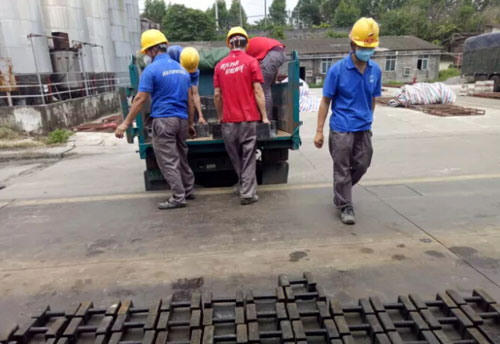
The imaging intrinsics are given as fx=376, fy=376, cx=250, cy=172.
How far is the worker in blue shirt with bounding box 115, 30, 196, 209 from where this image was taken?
4.12 m

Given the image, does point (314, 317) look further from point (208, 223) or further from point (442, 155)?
point (442, 155)

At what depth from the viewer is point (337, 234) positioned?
12.1 ft

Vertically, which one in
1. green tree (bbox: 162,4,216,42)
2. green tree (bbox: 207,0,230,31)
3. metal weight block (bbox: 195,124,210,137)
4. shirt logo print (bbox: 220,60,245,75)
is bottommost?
metal weight block (bbox: 195,124,210,137)

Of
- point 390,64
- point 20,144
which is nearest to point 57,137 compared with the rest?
point 20,144

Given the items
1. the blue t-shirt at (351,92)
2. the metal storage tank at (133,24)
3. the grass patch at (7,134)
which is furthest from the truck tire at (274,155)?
the metal storage tank at (133,24)

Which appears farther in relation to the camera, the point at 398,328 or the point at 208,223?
the point at 208,223

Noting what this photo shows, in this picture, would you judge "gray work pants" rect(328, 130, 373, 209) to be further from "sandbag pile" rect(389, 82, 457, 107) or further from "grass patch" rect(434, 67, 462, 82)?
"grass patch" rect(434, 67, 462, 82)

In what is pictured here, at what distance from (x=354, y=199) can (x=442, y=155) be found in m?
3.40

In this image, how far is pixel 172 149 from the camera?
436 centimetres

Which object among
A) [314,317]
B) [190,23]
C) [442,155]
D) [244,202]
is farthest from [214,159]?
[190,23]

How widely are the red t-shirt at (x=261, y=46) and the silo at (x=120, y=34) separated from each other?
14.4 meters

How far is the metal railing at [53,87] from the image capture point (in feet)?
34.7

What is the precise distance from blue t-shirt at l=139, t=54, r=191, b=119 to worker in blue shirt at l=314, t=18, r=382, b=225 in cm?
159

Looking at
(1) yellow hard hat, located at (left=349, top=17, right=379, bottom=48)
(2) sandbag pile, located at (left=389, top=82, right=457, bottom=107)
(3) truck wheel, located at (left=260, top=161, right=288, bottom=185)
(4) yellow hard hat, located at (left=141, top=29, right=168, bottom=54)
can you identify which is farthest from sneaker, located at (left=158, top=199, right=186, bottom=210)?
(2) sandbag pile, located at (left=389, top=82, right=457, bottom=107)
